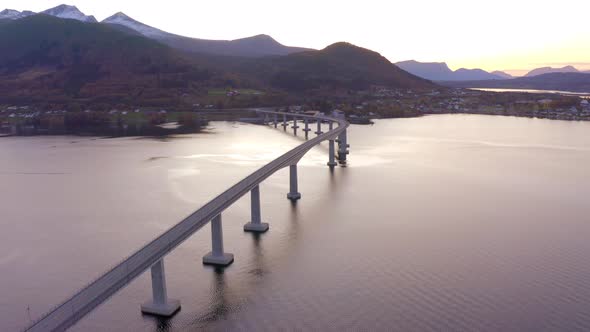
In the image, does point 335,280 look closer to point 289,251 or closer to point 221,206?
point 289,251

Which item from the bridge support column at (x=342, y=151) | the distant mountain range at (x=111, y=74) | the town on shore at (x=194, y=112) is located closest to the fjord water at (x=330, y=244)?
the bridge support column at (x=342, y=151)

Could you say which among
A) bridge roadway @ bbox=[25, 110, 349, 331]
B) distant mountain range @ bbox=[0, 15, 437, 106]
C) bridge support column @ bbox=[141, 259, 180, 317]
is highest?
distant mountain range @ bbox=[0, 15, 437, 106]

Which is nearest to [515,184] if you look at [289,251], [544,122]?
[289,251]

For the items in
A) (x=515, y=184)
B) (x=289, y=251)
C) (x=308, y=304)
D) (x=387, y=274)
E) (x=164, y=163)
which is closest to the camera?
(x=308, y=304)

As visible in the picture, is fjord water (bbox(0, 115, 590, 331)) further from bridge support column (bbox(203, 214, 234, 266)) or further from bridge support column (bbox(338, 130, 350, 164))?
bridge support column (bbox(338, 130, 350, 164))

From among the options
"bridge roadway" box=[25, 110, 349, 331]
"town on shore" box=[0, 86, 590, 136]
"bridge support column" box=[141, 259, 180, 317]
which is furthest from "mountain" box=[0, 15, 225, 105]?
"bridge support column" box=[141, 259, 180, 317]

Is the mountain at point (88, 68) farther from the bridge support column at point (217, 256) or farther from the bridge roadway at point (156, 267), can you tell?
the bridge roadway at point (156, 267)
